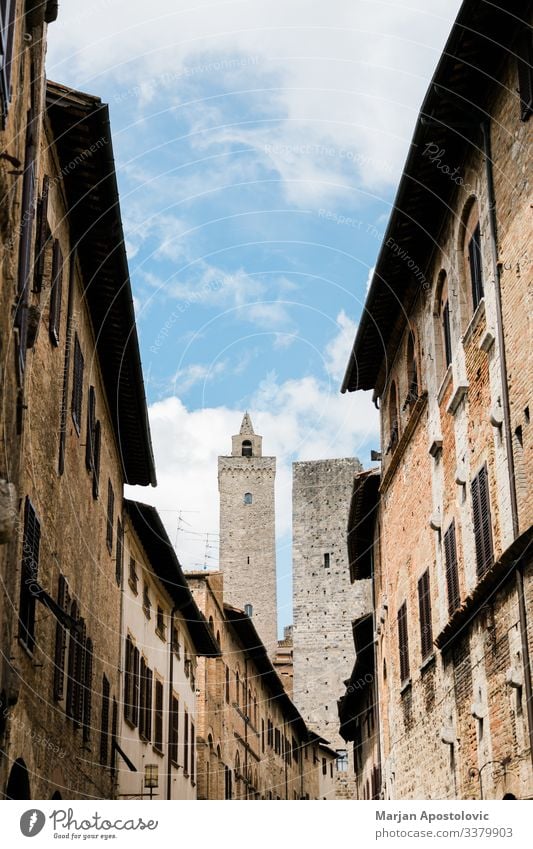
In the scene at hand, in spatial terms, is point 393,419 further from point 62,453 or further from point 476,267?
point 62,453

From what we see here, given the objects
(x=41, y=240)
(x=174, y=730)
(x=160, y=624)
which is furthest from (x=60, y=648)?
(x=174, y=730)

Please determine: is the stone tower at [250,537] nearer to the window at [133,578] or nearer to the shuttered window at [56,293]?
the window at [133,578]

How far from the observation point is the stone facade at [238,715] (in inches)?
1491

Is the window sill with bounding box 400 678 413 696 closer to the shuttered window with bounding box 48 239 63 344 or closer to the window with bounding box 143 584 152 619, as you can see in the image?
the window with bounding box 143 584 152 619

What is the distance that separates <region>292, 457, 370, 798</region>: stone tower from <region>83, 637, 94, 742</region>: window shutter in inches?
2086

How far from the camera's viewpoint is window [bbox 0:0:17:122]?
32.0ft

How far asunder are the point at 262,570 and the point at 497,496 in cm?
7678

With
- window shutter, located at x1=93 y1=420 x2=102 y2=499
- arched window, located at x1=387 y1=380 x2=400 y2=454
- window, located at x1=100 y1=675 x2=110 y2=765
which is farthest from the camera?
arched window, located at x1=387 y1=380 x2=400 y2=454

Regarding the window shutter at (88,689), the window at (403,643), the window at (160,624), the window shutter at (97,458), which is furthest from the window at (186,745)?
the window shutter at (97,458)

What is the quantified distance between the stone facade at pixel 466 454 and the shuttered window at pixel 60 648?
5.37 meters

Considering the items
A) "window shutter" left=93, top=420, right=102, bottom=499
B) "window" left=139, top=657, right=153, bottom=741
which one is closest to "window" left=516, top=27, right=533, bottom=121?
"window shutter" left=93, top=420, right=102, bottom=499

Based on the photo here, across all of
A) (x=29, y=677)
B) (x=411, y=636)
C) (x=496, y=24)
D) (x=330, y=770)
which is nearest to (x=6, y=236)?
(x=29, y=677)

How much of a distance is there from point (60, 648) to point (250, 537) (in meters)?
76.3

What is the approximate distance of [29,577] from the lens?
13188 mm
